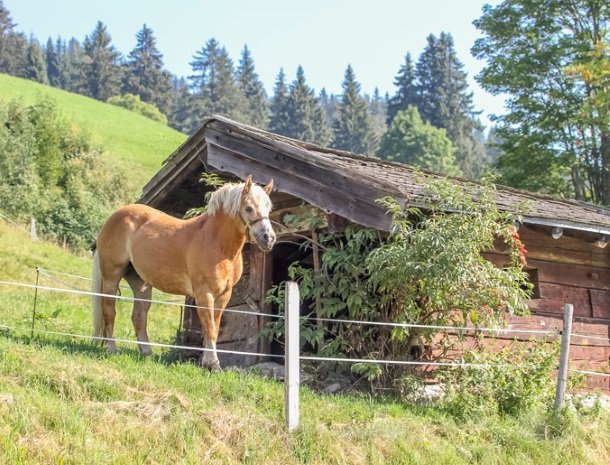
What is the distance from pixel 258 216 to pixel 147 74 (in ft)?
282

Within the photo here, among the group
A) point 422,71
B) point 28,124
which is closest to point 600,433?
point 28,124

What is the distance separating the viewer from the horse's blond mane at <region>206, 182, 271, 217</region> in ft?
24.4

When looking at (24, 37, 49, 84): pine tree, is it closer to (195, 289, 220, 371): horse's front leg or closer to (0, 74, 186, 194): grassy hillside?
(0, 74, 186, 194): grassy hillside

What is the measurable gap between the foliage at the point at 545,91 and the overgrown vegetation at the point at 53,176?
16.8m

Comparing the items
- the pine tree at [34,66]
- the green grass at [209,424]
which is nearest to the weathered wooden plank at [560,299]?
the green grass at [209,424]

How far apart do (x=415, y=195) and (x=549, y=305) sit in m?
3.70

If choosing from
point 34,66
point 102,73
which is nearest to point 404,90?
point 102,73

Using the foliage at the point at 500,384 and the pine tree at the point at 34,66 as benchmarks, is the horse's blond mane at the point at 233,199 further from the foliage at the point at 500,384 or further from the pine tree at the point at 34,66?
the pine tree at the point at 34,66

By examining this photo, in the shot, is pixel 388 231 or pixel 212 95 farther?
pixel 212 95

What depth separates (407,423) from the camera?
6711mm

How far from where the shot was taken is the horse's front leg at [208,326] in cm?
755

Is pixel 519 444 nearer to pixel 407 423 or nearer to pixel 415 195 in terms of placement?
pixel 407 423

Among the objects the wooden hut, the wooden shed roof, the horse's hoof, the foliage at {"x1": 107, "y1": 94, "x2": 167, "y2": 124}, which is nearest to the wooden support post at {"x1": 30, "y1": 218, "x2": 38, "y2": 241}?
the wooden hut

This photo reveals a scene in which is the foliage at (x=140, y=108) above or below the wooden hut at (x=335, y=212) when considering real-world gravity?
above
